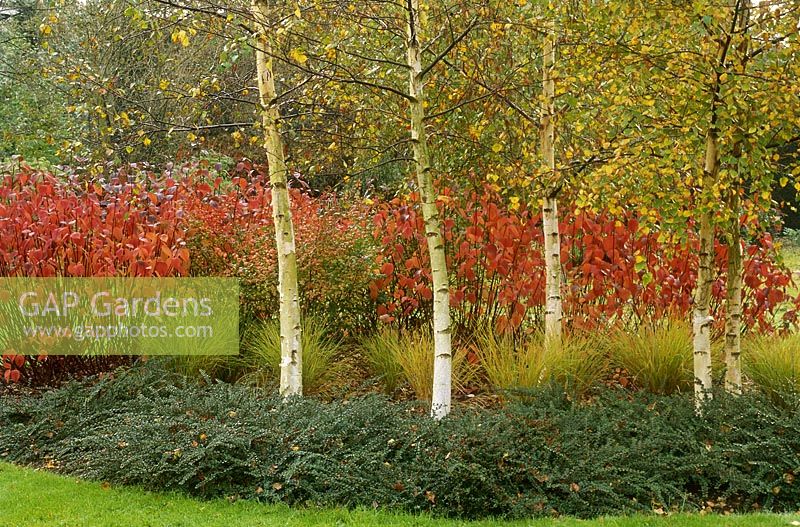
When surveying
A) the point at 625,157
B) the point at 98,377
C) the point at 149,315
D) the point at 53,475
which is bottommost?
the point at 53,475

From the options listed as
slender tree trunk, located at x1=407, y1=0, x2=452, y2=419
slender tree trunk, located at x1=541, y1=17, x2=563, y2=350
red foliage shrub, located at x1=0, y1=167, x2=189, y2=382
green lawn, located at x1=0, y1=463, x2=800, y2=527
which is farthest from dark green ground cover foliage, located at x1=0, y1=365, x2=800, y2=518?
red foliage shrub, located at x1=0, y1=167, x2=189, y2=382

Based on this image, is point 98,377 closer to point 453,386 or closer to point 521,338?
point 453,386

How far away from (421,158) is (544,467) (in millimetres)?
1850

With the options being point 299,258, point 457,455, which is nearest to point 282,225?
point 299,258

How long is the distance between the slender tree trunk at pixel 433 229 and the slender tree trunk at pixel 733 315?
5.50 ft

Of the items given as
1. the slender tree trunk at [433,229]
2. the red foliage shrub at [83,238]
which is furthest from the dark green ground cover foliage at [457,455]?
the red foliage shrub at [83,238]

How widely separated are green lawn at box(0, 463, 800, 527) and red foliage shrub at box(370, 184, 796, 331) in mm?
2207

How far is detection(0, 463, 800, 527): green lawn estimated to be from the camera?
364 centimetres

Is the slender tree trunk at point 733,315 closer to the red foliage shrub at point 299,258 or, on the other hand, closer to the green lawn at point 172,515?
the green lawn at point 172,515

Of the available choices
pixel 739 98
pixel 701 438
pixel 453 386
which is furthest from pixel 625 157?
pixel 453 386

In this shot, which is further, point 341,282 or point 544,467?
point 341,282

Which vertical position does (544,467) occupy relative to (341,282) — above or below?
below

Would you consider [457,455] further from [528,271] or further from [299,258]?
[299,258]

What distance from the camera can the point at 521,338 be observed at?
6.07m
